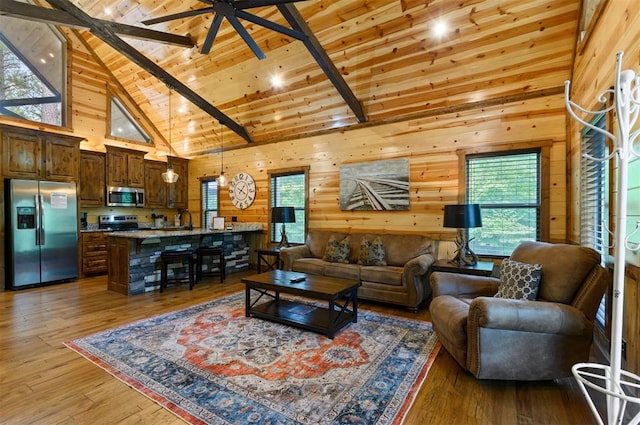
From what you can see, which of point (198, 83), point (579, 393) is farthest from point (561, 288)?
point (198, 83)

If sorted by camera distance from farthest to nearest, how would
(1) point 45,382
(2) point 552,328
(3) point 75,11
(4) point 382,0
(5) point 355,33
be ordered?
(3) point 75,11 → (5) point 355,33 → (4) point 382,0 → (1) point 45,382 → (2) point 552,328

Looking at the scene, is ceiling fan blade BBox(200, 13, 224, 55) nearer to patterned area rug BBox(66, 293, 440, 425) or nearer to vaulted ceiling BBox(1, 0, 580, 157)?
vaulted ceiling BBox(1, 0, 580, 157)

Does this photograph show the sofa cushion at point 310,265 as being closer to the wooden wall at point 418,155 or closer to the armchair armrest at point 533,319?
the wooden wall at point 418,155

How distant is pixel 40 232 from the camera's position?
507cm

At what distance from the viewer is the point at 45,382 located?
7.43 feet

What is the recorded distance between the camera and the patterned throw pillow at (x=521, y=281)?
2510 mm

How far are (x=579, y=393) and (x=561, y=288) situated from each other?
28.0 inches

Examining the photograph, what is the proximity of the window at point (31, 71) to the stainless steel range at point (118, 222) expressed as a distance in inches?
78.4

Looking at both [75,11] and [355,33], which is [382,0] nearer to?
[355,33]

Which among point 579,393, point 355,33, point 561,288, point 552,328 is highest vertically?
point 355,33

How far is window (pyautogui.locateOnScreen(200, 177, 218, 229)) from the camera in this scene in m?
7.54

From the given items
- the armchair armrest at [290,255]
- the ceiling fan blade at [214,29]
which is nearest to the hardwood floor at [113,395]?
the armchair armrest at [290,255]

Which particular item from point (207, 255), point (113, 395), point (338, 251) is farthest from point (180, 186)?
point (113, 395)

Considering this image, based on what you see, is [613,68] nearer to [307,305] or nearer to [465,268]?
[465,268]
